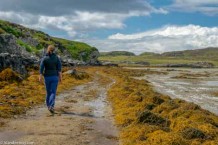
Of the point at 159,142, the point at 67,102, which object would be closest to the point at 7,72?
the point at 67,102

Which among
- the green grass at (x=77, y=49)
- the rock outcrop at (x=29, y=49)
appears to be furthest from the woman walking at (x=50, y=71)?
the green grass at (x=77, y=49)

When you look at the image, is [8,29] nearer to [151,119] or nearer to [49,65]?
[49,65]

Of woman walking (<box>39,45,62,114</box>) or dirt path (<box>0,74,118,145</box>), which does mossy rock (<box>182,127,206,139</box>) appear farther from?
woman walking (<box>39,45,62,114</box>)

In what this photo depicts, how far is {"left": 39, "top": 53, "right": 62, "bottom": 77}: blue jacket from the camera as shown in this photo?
16875 mm

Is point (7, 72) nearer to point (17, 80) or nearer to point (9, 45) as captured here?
point (17, 80)

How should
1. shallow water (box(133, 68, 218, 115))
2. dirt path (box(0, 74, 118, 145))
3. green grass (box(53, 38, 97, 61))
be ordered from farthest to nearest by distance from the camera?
green grass (box(53, 38, 97, 61)) → shallow water (box(133, 68, 218, 115)) → dirt path (box(0, 74, 118, 145))

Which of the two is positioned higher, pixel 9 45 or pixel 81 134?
pixel 9 45

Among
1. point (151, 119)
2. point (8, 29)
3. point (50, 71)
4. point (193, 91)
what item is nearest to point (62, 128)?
point (151, 119)

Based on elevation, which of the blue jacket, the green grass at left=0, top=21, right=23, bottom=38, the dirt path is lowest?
the dirt path

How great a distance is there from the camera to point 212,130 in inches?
496

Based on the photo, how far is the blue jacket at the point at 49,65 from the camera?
16.9 metres

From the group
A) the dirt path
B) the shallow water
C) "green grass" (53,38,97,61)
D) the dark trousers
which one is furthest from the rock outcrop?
the dirt path

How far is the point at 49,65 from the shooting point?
16969 millimetres

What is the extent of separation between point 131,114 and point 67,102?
612 centimetres
